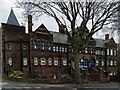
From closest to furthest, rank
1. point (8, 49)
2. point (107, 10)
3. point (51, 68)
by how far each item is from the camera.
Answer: point (107, 10) → point (8, 49) → point (51, 68)

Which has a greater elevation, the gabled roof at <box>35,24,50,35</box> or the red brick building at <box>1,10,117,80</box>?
the gabled roof at <box>35,24,50,35</box>

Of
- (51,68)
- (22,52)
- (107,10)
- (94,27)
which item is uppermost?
(107,10)

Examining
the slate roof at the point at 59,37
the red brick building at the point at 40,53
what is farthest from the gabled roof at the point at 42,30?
the slate roof at the point at 59,37

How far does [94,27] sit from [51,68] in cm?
816

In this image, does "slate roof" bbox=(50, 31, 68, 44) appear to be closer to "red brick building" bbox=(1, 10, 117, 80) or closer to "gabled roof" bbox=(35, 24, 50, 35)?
"red brick building" bbox=(1, 10, 117, 80)

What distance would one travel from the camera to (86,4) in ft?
44.3

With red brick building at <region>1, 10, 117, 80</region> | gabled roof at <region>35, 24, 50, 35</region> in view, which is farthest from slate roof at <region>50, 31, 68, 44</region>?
gabled roof at <region>35, 24, 50, 35</region>

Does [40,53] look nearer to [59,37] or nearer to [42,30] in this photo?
[42,30]

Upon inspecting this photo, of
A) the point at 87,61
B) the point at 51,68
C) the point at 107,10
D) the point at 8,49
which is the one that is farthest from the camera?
the point at 87,61

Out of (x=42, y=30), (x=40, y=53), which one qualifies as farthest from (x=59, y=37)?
(x=40, y=53)

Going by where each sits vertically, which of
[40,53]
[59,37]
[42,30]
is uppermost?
[42,30]

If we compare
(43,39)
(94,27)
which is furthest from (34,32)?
(94,27)

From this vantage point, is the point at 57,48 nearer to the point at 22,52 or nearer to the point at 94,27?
the point at 22,52

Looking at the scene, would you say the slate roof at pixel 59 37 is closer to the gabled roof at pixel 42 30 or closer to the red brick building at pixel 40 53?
the red brick building at pixel 40 53
